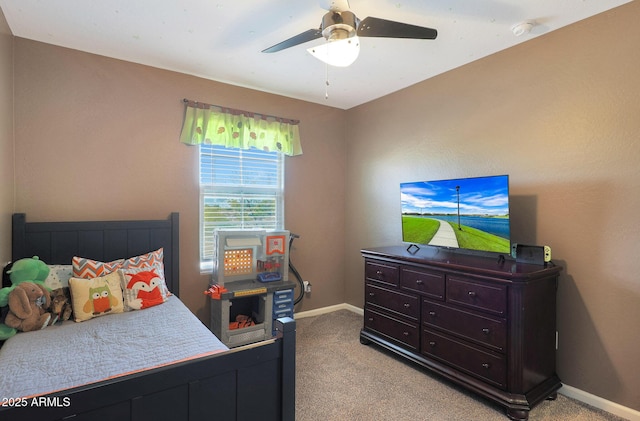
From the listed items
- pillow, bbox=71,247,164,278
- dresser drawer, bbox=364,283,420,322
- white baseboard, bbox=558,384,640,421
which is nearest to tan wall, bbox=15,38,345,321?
pillow, bbox=71,247,164,278

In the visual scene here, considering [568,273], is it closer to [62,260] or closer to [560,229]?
[560,229]

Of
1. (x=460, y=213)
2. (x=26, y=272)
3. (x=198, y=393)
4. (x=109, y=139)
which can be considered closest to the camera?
(x=198, y=393)

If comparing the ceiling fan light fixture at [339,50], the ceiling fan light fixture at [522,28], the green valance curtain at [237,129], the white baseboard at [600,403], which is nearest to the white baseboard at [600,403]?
the white baseboard at [600,403]

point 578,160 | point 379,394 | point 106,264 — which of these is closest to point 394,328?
point 379,394

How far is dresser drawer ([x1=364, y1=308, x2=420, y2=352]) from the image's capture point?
262cm

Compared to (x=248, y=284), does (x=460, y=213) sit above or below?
above

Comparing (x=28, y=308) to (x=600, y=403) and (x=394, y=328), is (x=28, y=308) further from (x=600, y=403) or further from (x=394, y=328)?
(x=600, y=403)

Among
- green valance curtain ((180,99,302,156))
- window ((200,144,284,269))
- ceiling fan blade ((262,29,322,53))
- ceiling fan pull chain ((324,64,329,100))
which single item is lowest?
window ((200,144,284,269))

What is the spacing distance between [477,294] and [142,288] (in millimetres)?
A: 2356

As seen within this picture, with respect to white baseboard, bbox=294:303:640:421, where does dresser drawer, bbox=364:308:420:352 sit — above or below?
above

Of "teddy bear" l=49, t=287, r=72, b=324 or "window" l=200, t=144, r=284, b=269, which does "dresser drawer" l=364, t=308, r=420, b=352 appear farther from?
"teddy bear" l=49, t=287, r=72, b=324

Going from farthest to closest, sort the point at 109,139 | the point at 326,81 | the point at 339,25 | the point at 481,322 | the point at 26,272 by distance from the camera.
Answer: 1. the point at 326,81
2. the point at 109,139
3. the point at 481,322
4. the point at 26,272
5. the point at 339,25

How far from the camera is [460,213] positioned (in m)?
2.56

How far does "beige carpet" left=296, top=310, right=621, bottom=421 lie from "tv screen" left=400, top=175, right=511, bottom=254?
103cm
